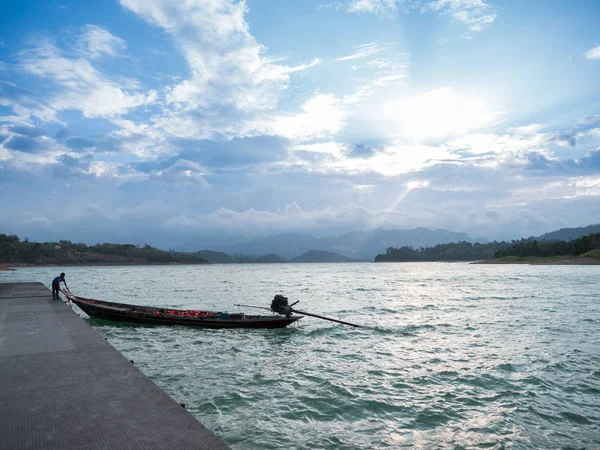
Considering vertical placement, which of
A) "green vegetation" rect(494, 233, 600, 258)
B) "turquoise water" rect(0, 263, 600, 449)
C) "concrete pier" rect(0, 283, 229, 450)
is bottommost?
"turquoise water" rect(0, 263, 600, 449)

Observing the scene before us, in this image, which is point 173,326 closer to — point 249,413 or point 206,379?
point 206,379

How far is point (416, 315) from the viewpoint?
3934cm

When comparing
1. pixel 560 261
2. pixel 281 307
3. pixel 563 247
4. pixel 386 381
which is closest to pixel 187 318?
pixel 281 307

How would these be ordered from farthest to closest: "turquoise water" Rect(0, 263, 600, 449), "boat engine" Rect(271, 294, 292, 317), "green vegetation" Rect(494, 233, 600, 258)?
1. "green vegetation" Rect(494, 233, 600, 258)
2. "boat engine" Rect(271, 294, 292, 317)
3. "turquoise water" Rect(0, 263, 600, 449)

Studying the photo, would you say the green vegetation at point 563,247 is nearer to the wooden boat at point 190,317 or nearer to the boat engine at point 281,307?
the boat engine at point 281,307

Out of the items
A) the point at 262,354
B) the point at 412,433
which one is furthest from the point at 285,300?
the point at 412,433

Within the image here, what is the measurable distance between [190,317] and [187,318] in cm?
26

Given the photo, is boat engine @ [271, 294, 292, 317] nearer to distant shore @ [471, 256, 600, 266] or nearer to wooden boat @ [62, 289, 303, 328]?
wooden boat @ [62, 289, 303, 328]

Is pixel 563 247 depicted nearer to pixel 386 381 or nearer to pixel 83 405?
pixel 386 381

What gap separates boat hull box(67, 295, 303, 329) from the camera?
30.2 m

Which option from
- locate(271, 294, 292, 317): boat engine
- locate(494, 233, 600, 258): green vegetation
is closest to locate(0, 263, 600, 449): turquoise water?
locate(271, 294, 292, 317): boat engine

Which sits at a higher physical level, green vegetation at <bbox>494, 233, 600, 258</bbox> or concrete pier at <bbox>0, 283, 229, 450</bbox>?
green vegetation at <bbox>494, 233, 600, 258</bbox>

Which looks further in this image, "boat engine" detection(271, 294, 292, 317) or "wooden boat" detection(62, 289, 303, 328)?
"boat engine" detection(271, 294, 292, 317)

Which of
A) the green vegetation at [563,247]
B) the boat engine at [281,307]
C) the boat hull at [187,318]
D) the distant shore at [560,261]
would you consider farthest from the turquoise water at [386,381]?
the green vegetation at [563,247]
